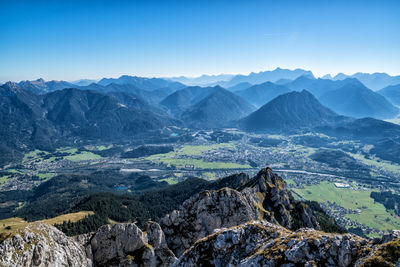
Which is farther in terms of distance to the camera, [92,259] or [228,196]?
[228,196]

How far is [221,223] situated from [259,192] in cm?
3164

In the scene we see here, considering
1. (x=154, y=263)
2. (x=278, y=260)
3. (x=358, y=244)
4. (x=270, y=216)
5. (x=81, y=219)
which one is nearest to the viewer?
(x=358, y=244)

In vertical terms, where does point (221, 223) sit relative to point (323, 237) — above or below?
below

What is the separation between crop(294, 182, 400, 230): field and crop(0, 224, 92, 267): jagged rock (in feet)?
498

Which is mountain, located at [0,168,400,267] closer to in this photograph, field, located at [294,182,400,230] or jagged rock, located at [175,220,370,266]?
jagged rock, located at [175,220,370,266]

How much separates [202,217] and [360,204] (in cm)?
16357

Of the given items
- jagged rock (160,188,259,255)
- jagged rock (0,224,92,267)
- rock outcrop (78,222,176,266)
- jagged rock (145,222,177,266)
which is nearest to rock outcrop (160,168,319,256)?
jagged rock (160,188,259,255)

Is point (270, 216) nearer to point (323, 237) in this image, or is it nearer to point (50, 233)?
point (323, 237)

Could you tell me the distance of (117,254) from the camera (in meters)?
40.6

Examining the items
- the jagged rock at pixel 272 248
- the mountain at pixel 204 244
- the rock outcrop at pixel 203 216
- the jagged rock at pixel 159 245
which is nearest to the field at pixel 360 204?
the mountain at pixel 204 244

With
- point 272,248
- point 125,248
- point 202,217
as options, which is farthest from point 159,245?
point 272,248

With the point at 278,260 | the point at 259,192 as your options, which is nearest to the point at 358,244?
the point at 278,260

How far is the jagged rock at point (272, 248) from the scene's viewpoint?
21.7 metres

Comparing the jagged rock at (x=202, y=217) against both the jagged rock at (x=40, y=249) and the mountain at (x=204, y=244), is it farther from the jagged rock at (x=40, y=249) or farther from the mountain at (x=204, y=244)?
the jagged rock at (x=40, y=249)
